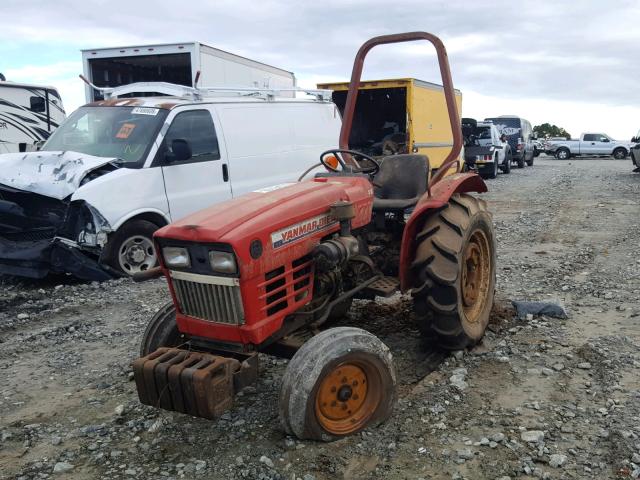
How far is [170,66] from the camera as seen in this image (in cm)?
1212

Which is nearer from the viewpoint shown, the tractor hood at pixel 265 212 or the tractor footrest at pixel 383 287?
the tractor hood at pixel 265 212

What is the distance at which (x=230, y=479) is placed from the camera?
3.09m

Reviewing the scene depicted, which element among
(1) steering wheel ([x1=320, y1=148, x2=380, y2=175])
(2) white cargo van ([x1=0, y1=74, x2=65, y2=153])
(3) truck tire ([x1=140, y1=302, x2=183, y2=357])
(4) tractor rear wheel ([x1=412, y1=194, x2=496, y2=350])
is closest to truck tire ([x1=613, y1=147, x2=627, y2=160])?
(2) white cargo van ([x1=0, y1=74, x2=65, y2=153])

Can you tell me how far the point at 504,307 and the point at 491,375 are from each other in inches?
57.5

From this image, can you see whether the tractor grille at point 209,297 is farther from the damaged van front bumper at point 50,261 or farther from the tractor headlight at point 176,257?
the damaged van front bumper at point 50,261

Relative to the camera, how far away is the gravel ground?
319cm

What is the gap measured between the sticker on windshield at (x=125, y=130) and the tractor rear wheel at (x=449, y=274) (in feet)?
14.1

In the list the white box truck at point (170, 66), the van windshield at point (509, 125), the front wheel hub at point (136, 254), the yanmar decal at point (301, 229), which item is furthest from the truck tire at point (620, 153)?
the yanmar decal at point (301, 229)

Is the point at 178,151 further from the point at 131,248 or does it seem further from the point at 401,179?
the point at 401,179

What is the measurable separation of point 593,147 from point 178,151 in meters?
31.3

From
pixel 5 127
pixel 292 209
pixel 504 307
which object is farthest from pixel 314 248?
pixel 5 127

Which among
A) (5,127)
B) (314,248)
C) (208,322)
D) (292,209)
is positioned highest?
(5,127)

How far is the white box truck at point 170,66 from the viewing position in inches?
422

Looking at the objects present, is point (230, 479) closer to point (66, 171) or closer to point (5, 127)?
point (66, 171)
